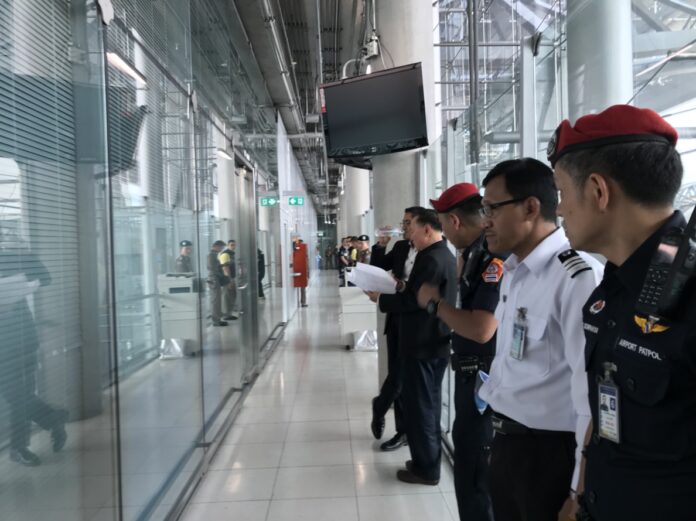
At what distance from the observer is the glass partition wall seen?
142 centimetres

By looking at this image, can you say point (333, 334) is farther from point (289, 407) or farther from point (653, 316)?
point (653, 316)

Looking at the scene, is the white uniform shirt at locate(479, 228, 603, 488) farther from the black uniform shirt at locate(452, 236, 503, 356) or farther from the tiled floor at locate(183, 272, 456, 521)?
the tiled floor at locate(183, 272, 456, 521)

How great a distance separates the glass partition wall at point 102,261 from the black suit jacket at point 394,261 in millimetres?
1362

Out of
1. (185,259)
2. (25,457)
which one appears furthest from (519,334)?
(185,259)

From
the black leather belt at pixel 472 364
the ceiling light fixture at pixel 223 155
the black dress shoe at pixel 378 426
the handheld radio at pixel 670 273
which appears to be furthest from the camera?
the ceiling light fixture at pixel 223 155

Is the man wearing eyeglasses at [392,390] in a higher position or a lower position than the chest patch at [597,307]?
lower

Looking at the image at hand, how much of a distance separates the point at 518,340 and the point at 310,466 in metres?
2.32

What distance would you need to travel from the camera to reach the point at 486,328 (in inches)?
76.2

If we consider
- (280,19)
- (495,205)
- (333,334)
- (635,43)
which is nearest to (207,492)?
(495,205)

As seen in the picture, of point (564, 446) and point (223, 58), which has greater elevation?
point (223, 58)

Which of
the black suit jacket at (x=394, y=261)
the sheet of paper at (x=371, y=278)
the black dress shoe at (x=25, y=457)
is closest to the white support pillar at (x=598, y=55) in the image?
the sheet of paper at (x=371, y=278)

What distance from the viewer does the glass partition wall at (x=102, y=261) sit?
1416 millimetres

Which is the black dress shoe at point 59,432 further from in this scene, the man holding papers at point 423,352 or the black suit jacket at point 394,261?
the black suit jacket at point 394,261

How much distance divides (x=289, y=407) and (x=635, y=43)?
397 centimetres
